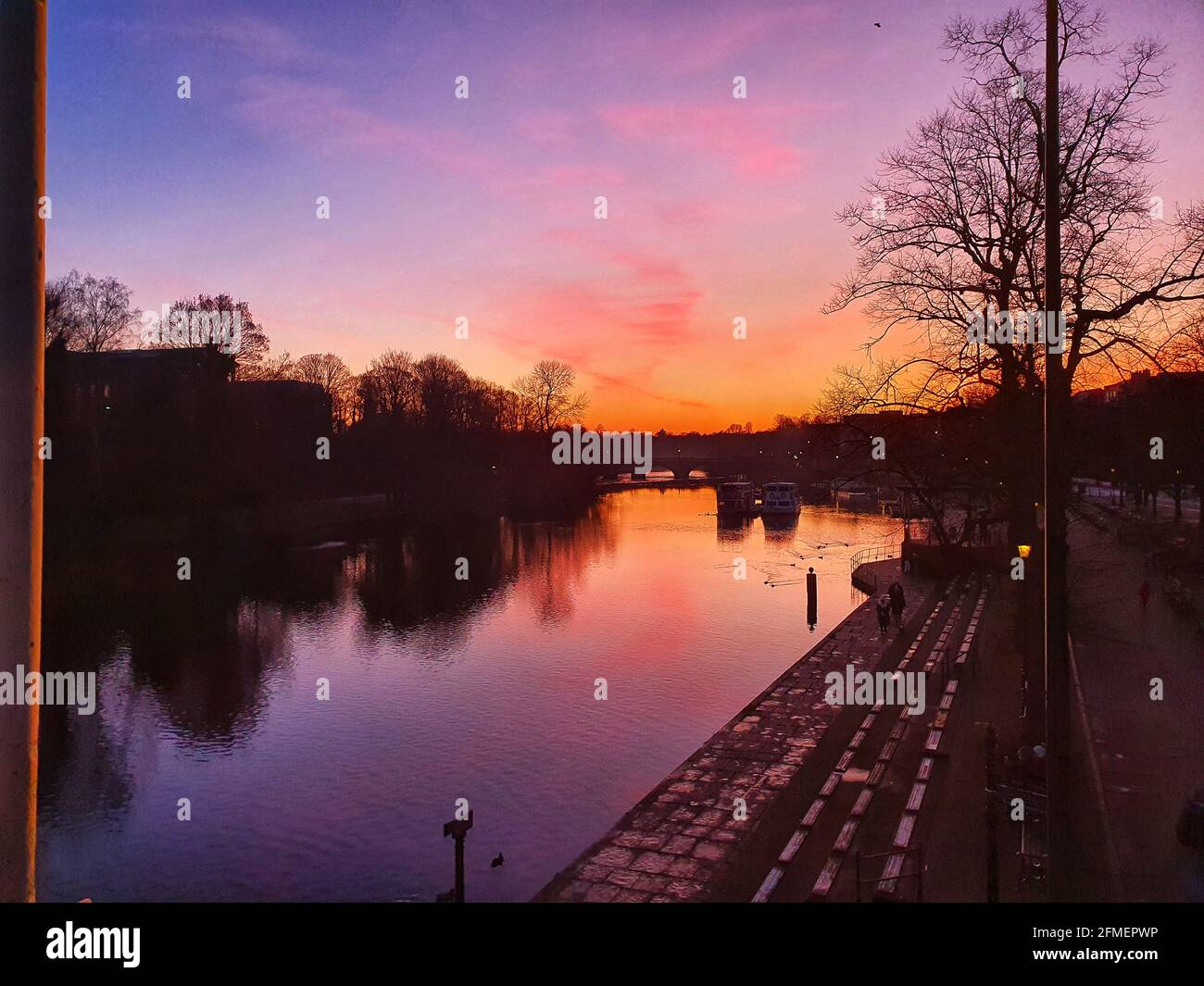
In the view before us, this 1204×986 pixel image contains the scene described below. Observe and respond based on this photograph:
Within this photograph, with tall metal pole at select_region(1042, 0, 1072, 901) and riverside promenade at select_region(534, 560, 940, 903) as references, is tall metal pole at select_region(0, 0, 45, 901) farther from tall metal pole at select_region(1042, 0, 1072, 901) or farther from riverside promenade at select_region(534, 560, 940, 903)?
riverside promenade at select_region(534, 560, 940, 903)

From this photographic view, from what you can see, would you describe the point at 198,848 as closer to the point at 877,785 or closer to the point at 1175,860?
the point at 877,785

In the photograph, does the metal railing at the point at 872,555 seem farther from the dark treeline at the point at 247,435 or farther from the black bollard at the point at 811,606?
the dark treeline at the point at 247,435

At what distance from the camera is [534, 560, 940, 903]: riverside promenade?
10457 mm

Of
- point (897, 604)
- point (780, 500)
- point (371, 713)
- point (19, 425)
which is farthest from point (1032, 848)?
point (780, 500)

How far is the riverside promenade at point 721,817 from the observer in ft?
34.3

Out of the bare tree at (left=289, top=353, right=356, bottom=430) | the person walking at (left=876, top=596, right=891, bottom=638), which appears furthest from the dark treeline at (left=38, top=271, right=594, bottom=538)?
the person walking at (left=876, top=596, right=891, bottom=638)

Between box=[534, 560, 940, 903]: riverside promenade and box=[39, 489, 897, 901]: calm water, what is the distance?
1.30 m

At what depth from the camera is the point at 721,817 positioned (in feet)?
41.2

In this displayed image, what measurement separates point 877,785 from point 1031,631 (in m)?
4.18

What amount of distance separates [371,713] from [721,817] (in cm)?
1188

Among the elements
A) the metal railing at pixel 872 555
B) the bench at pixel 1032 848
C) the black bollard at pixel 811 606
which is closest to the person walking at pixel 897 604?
the black bollard at pixel 811 606

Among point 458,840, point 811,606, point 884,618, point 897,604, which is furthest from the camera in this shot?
point 811,606

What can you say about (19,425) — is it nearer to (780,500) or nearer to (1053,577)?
(1053,577)

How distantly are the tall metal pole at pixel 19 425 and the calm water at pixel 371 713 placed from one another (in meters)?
10.3
